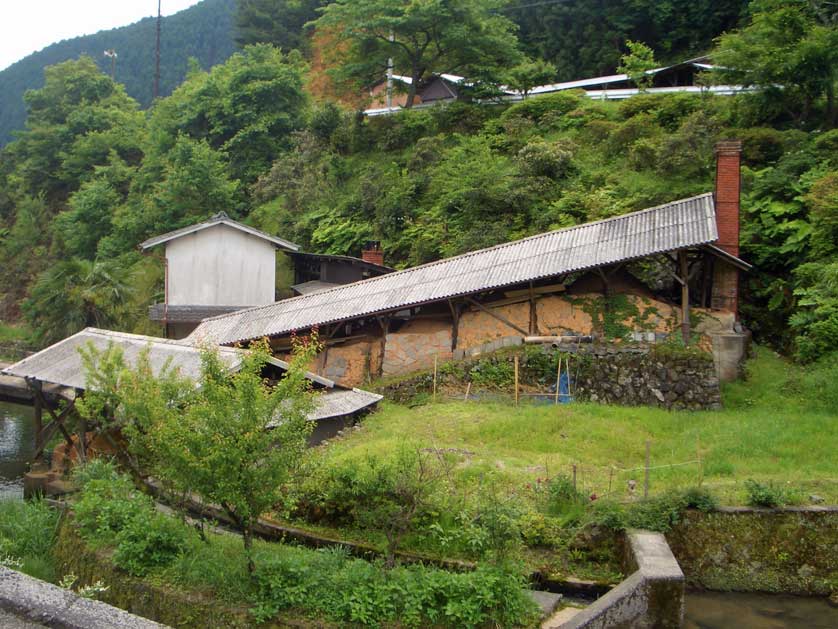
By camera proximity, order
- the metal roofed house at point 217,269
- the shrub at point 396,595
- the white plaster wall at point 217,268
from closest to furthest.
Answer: the shrub at point 396,595, the metal roofed house at point 217,269, the white plaster wall at point 217,268

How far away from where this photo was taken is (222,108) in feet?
135

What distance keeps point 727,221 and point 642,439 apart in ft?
23.4

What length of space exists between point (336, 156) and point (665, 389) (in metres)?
23.4

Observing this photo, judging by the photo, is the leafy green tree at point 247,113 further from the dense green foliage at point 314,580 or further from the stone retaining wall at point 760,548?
the stone retaining wall at point 760,548

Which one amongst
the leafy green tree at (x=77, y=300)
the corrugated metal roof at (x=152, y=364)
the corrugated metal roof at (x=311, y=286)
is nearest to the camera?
the corrugated metal roof at (x=152, y=364)

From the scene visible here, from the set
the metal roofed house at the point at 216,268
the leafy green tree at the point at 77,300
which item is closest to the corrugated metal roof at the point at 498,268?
the metal roofed house at the point at 216,268

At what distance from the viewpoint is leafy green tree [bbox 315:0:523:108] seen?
1371 inches

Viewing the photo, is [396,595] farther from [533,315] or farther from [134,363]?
[533,315]

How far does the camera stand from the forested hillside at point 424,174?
21953 mm

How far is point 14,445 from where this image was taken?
2423 cm

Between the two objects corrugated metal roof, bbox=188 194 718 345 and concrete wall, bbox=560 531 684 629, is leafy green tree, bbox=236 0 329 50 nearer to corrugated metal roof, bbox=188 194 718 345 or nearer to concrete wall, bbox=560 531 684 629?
corrugated metal roof, bbox=188 194 718 345

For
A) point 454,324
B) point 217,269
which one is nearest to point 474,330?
point 454,324

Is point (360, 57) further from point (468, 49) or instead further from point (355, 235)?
point (355, 235)

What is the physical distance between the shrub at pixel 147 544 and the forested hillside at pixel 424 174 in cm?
1369
